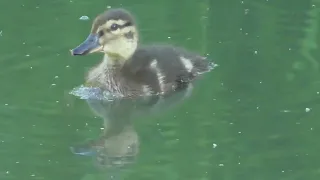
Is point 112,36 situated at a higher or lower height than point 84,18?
higher

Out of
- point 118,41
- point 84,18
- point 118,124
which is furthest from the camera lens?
point 84,18

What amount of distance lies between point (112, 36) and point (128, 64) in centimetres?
18

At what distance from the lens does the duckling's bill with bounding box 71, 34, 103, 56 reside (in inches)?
204

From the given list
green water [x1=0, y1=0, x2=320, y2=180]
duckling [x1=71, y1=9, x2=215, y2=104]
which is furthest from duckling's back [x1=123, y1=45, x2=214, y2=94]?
green water [x1=0, y1=0, x2=320, y2=180]

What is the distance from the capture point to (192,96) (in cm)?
524

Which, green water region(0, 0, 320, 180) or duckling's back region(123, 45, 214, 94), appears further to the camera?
duckling's back region(123, 45, 214, 94)

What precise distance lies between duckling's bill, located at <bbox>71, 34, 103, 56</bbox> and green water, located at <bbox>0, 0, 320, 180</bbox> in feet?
0.66

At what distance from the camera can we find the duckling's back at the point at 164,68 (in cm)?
532

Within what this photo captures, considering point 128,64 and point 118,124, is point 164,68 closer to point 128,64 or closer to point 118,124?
point 128,64

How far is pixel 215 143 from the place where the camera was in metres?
4.55

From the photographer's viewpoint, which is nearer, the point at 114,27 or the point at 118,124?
the point at 118,124

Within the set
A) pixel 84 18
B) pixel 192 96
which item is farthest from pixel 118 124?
pixel 84 18

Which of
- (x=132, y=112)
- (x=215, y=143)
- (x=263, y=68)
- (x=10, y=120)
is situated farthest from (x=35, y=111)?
(x=263, y=68)

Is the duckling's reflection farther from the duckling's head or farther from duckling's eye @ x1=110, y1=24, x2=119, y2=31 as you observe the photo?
duckling's eye @ x1=110, y1=24, x2=119, y2=31
